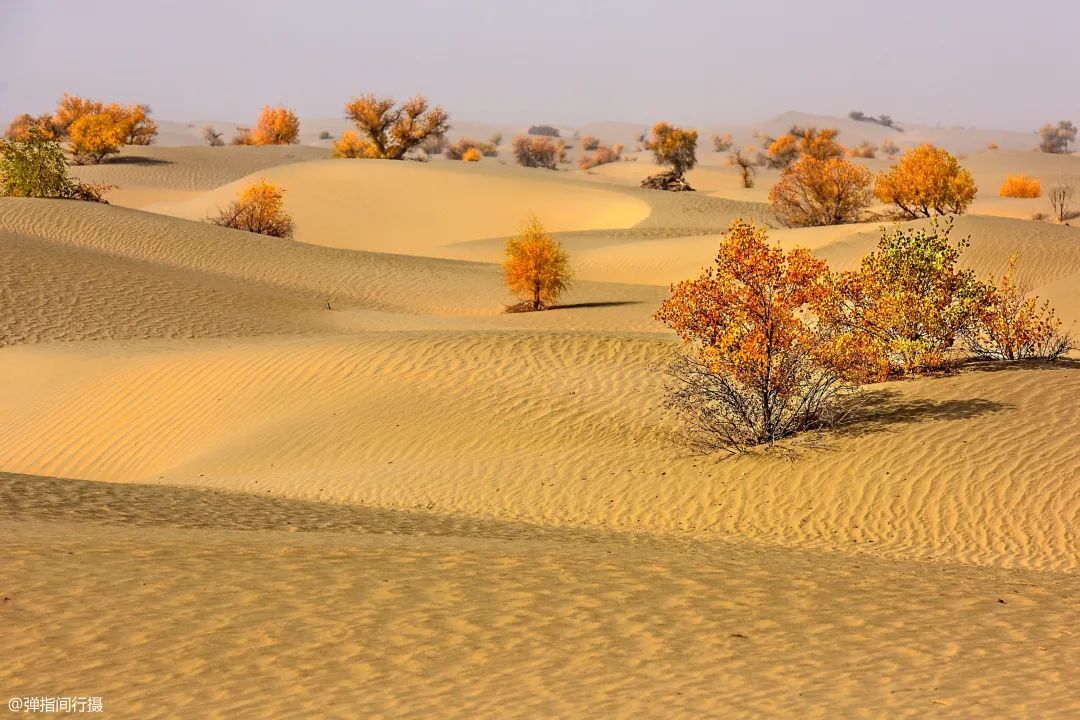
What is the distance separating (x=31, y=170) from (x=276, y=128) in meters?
57.6

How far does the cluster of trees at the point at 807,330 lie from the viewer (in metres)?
12.2

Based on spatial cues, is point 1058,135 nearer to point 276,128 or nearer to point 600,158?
point 600,158

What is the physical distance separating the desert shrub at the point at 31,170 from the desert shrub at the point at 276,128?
55.3 meters

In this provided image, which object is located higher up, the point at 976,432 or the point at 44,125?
the point at 44,125

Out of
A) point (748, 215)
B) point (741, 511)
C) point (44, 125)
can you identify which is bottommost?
point (741, 511)

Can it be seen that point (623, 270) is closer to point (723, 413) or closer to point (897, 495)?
point (723, 413)

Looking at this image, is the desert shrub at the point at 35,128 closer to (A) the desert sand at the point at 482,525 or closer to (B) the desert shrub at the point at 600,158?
(A) the desert sand at the point at 482,525

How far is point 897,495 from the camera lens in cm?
1088

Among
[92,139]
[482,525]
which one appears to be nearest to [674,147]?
[92,139]

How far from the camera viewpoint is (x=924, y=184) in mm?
36719

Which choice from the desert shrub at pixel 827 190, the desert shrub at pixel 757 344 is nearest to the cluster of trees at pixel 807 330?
the desert shrub at pixel 757 344

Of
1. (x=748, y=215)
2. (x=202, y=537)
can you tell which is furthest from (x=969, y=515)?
(x=748, y=215)

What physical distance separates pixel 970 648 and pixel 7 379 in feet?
52.9

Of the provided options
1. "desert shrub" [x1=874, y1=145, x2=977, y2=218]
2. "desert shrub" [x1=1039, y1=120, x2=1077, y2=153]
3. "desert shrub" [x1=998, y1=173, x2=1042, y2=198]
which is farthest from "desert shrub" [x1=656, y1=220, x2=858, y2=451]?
"desert shrub" [x1=1039, y1=120, x2=1077, y2=153]
